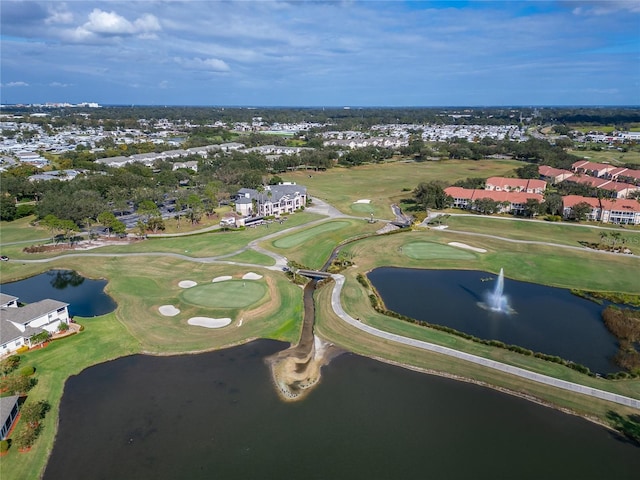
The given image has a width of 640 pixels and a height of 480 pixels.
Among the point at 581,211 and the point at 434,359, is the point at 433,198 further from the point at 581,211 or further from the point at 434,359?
the point at 434,359

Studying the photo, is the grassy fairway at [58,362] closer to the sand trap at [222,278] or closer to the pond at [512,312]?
the sand trap at [222,278]

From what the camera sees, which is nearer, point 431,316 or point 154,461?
point 154,461

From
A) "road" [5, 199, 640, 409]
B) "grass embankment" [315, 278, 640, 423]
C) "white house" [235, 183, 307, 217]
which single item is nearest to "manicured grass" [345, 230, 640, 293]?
"road" [5, 199, 640, 409]

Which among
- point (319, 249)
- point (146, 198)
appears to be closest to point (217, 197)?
point (146, 198)

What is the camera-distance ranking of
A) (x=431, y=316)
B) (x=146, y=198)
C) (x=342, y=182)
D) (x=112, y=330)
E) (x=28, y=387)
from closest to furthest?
(x=28, y=387)
(x=112, y=330)
(x=431, y=316)
(x=146, y=198)
(x=342, y=182)

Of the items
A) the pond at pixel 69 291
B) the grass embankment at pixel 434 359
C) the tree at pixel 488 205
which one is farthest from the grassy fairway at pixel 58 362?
the tree at pixel 488 205

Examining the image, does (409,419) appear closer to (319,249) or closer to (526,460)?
(526,460)
